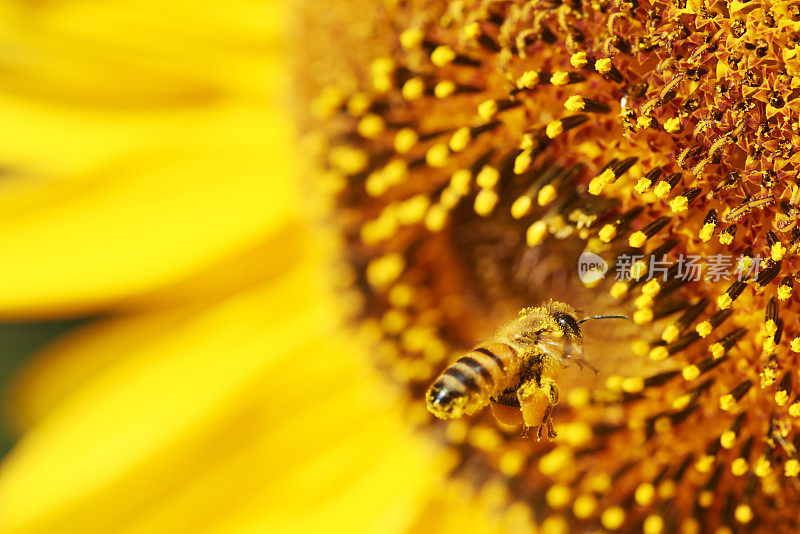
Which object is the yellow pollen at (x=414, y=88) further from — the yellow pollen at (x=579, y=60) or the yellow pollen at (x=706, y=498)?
the yellow pollen at (x=706, y=498)

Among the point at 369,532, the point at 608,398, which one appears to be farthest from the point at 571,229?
the point at 369,532

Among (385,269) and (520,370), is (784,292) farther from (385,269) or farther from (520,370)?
(385,269)

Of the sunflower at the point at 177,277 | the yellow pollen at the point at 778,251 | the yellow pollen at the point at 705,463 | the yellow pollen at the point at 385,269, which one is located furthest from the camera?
the sunflower at the point at 177,277

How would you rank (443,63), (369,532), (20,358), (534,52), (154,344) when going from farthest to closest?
(20,358)
(154,344)
(369,532)
(443,63)
(534,52)

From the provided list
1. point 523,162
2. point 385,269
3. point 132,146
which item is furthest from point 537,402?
point 132,146

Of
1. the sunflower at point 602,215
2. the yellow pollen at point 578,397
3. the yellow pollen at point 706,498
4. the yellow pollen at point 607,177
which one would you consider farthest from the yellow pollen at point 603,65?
the yellow pollen at point 706,498

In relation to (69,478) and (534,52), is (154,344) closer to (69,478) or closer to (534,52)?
(69,478)
